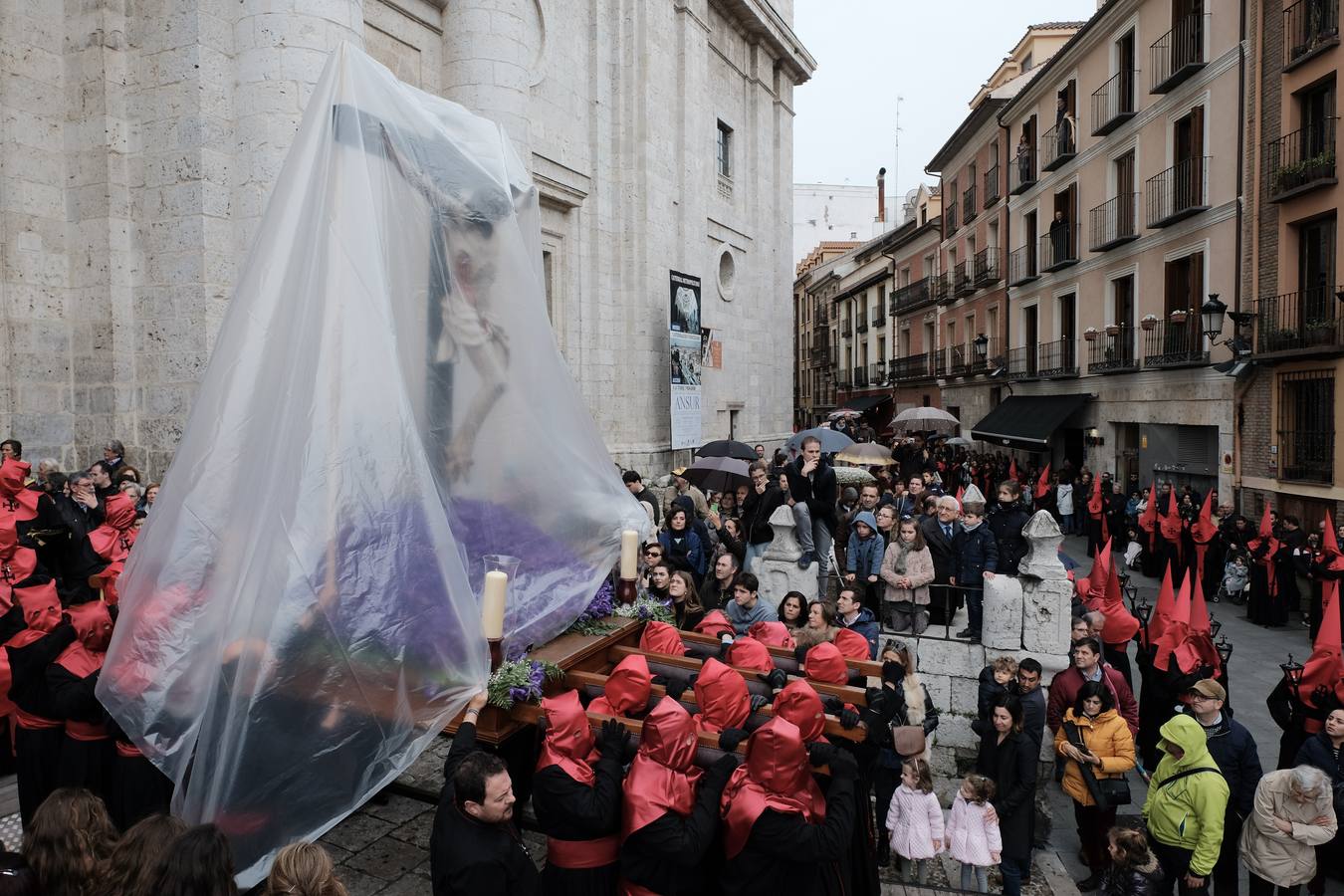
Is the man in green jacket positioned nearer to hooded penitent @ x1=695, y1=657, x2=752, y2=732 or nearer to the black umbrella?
hooded penitent @ x1=695, y1=657, x2=752, y2=732

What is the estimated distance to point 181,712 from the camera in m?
3.35

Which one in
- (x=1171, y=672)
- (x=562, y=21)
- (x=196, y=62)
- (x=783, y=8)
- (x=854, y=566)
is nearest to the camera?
(x=1171, y=672)

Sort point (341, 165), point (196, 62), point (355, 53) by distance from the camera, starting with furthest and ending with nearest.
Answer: point (196, 62) < point (355, 53) < point (341, 165)

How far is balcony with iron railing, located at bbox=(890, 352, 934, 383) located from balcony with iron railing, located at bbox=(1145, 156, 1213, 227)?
617 inches

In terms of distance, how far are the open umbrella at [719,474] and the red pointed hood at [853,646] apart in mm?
7706

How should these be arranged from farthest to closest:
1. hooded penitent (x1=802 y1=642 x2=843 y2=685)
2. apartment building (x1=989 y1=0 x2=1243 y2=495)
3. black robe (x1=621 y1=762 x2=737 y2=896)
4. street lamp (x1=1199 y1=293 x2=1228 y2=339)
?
1. apartment building (x1=989 y1=0 x2=1243 y2=495)
2. street lamp (x1=1199 y1=293 x2=1228 y2=339)
3. hooded penitent (x1=802 y1=642 x2=843 y2=685)
4. black robe (x1=621 y1=762 x2=737 y2=896)

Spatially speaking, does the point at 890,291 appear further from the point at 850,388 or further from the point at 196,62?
the point at 196,62

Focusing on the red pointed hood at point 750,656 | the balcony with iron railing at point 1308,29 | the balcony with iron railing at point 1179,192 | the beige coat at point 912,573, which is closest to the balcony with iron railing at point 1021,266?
the balcony with iron railing at point 1179,192

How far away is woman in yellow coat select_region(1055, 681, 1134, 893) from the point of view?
19.3 feet

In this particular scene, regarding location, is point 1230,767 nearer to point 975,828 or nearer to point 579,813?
point 975,828

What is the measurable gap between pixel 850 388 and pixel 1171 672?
144 feet

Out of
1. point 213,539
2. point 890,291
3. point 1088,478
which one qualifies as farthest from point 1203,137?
point 890,291

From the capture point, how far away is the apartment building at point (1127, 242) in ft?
57.9

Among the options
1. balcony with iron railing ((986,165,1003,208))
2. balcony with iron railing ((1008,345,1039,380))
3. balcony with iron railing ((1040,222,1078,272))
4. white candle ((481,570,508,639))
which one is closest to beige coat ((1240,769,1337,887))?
white candle ((481,570,508,639))
